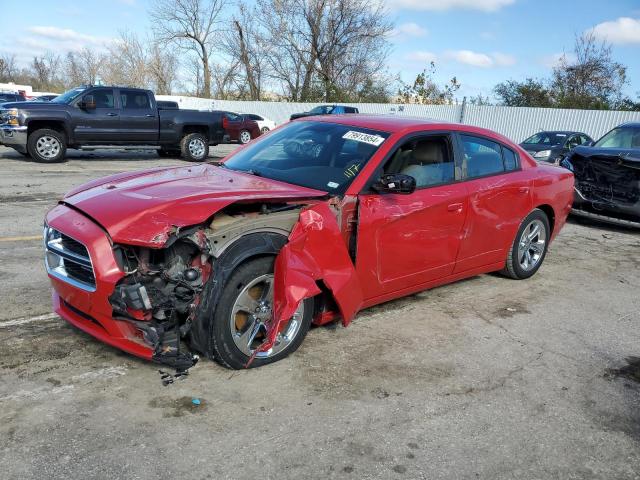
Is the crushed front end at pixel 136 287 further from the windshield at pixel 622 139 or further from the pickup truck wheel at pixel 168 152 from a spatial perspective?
the pickup truck wheel at pixel 168 152

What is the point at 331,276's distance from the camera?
12.2ft

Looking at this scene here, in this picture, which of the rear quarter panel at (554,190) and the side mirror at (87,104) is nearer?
the rear quarter panel at (554,190)

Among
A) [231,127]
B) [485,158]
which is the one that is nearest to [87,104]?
[231,127]

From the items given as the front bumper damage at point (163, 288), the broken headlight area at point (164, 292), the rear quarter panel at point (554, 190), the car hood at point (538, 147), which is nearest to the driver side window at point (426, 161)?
the front bumper damage at point (163, 288)

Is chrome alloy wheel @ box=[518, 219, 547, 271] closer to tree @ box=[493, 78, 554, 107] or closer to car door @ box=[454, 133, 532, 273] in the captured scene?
car door @ box=[454, 133, 532, 273]

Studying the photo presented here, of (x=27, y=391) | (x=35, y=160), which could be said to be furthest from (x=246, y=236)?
(x=35, y=160)

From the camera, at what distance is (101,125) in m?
14.4

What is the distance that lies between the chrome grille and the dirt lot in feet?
1.89

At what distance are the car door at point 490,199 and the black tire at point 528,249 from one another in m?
0.14

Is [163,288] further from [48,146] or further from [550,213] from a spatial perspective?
[48,146]

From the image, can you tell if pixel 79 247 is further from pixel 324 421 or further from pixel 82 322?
pixel 324 421

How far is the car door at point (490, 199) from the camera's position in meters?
4.93

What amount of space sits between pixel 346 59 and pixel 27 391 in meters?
40.7

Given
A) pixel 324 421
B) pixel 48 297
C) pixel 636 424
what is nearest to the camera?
pixel 324 421
